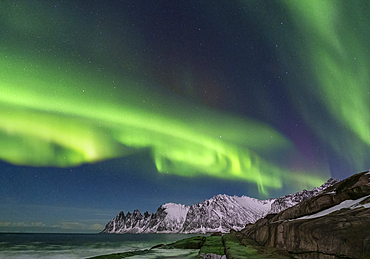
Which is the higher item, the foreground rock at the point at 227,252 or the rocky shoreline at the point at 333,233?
the rocky shoreline at the point at 333,233

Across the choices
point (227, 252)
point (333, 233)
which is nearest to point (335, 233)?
point (333, 233)

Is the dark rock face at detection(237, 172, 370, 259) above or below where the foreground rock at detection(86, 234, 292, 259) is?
above

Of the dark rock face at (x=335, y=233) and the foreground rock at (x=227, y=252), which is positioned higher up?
the dark rock face at (x=335, y=233)

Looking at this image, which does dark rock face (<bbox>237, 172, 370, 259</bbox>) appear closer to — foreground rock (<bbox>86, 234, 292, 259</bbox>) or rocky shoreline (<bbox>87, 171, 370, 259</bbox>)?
rocky shoreline (<bbox>87, 171, 370, 259</bbox>)

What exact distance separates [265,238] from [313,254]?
1735cm

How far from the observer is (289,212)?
46500 mm

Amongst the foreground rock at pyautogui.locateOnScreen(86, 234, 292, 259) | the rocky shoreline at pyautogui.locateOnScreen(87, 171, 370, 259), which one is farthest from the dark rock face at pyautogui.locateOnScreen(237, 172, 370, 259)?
the foreground rock at pyautogui.locateOnScreen(86, 234, 292, 259)

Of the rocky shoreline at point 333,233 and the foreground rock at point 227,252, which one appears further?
the foreground rock at point 227,252

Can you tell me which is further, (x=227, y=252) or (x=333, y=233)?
(x=227, y=252)

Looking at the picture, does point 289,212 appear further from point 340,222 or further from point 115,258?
point 115,258

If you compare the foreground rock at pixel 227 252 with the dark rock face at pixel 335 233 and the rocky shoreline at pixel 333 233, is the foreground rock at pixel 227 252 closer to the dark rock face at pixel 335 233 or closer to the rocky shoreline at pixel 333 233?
the rocky shoreline at pixel 333 233

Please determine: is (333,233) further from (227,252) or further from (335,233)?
(227,252)

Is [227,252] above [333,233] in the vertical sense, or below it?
below

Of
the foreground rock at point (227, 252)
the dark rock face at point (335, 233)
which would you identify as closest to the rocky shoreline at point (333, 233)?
the dark rock face at point (335, 233)
